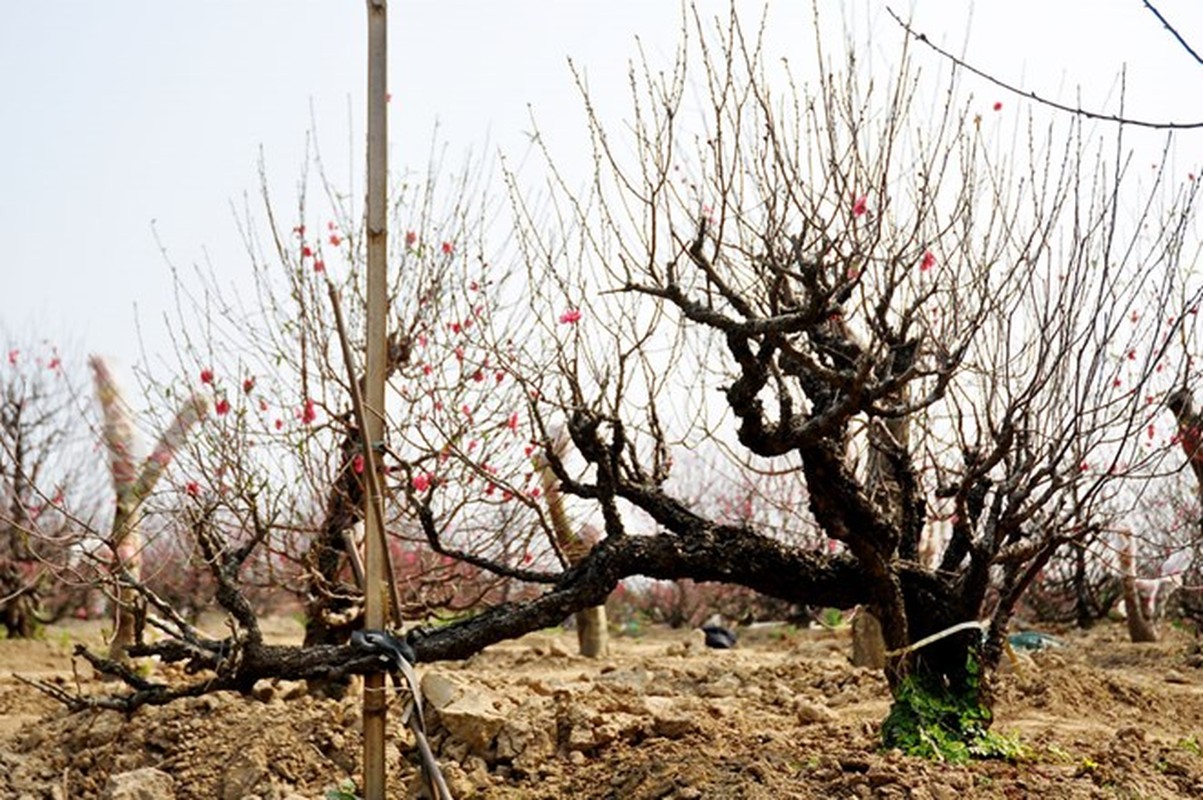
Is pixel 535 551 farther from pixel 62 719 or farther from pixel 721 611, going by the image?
pixel 721 611

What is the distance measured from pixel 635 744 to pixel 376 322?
8.01 feet

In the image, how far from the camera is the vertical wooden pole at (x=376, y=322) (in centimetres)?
386

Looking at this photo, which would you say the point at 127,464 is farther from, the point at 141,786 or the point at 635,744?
the point at 635,744

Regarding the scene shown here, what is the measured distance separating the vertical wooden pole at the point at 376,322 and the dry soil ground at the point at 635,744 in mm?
1307

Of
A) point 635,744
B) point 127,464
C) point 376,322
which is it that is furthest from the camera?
point 127,464

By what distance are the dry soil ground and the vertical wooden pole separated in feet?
4.29

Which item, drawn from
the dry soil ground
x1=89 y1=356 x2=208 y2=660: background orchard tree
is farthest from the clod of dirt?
x1=89 y1=356 x2=208 y2=660: background orchard tree

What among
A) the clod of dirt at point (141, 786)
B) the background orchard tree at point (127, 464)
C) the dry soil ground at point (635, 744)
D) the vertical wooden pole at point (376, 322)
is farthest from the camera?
the background orchard tree at point (127, 464)

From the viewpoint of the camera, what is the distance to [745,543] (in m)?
5.15

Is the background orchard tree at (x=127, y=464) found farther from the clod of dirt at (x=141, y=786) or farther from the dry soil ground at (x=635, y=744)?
the clod of dirt at (x=141, y=786)

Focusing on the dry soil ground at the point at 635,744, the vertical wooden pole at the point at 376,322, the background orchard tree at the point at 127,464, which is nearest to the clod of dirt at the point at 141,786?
the dry soil ground at the point at 635,744

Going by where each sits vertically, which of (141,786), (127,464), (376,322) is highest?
(127,464)

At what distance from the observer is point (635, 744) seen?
5.57 m

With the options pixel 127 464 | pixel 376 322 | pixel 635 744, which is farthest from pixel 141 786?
pixel 127 464
